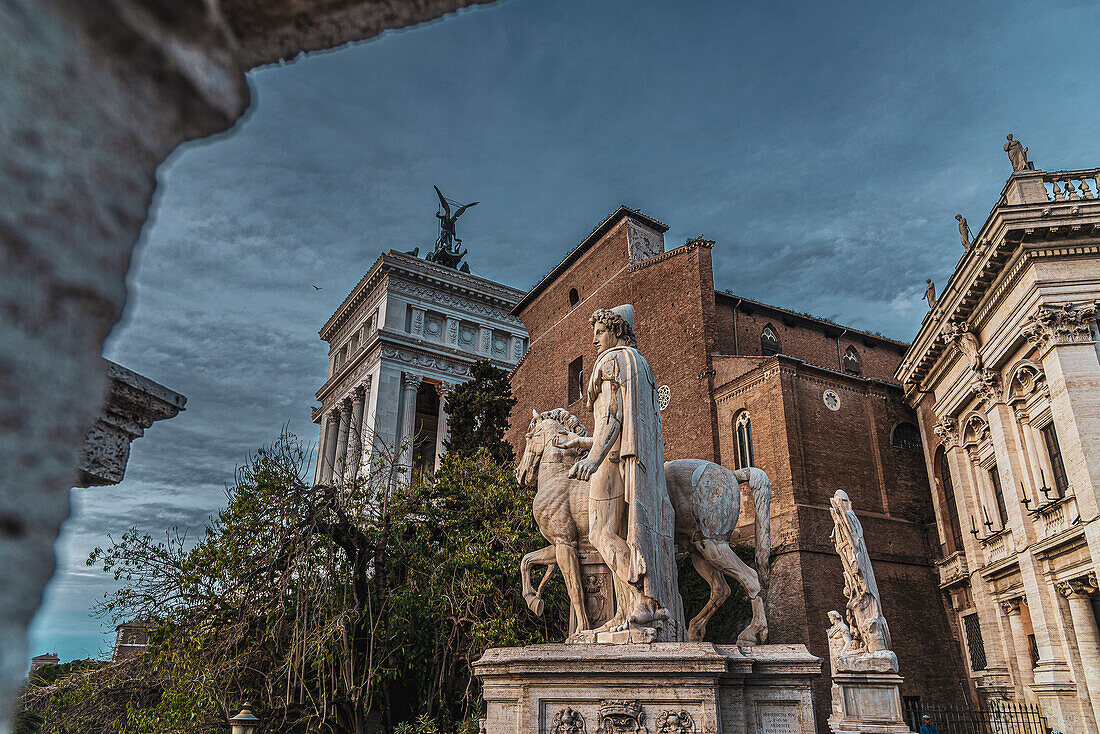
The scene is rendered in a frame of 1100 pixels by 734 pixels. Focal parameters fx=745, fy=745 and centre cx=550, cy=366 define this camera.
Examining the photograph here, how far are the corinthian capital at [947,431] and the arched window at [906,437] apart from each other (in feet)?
5.36

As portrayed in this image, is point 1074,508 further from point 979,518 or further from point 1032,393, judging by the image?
point 979,518

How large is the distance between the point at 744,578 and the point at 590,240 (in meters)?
32.5

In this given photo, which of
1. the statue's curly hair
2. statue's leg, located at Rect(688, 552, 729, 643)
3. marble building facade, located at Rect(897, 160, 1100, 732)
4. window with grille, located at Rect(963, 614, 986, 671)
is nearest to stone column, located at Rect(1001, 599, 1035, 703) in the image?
marble building facade, located at Rect(897, 160, 1100, 732)

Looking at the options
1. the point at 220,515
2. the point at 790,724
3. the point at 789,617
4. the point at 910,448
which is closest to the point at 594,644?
the point at 790,724

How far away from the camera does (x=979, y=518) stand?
79.3 ft

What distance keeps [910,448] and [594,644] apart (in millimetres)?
26251

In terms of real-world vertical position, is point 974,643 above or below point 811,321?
below

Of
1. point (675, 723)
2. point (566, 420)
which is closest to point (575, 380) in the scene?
point (566, 420)

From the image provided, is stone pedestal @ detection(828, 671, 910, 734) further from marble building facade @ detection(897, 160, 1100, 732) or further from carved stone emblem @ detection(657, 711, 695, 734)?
carved stone emblem @ detection(657, 711, 695, 734)

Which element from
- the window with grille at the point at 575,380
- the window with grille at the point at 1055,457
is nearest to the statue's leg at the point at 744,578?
the window with grille at the point at 1055,457

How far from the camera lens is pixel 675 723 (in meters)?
5.03

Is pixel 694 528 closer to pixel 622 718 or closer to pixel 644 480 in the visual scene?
pixel 644 480

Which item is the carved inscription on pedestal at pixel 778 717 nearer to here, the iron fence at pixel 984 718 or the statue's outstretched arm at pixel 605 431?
the statue's outstretched arm at pixel 605 431

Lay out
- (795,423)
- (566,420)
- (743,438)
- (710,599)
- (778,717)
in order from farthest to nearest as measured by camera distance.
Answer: (743,438) → (795,423) → (566,420) → (710,599) → (778,717)
